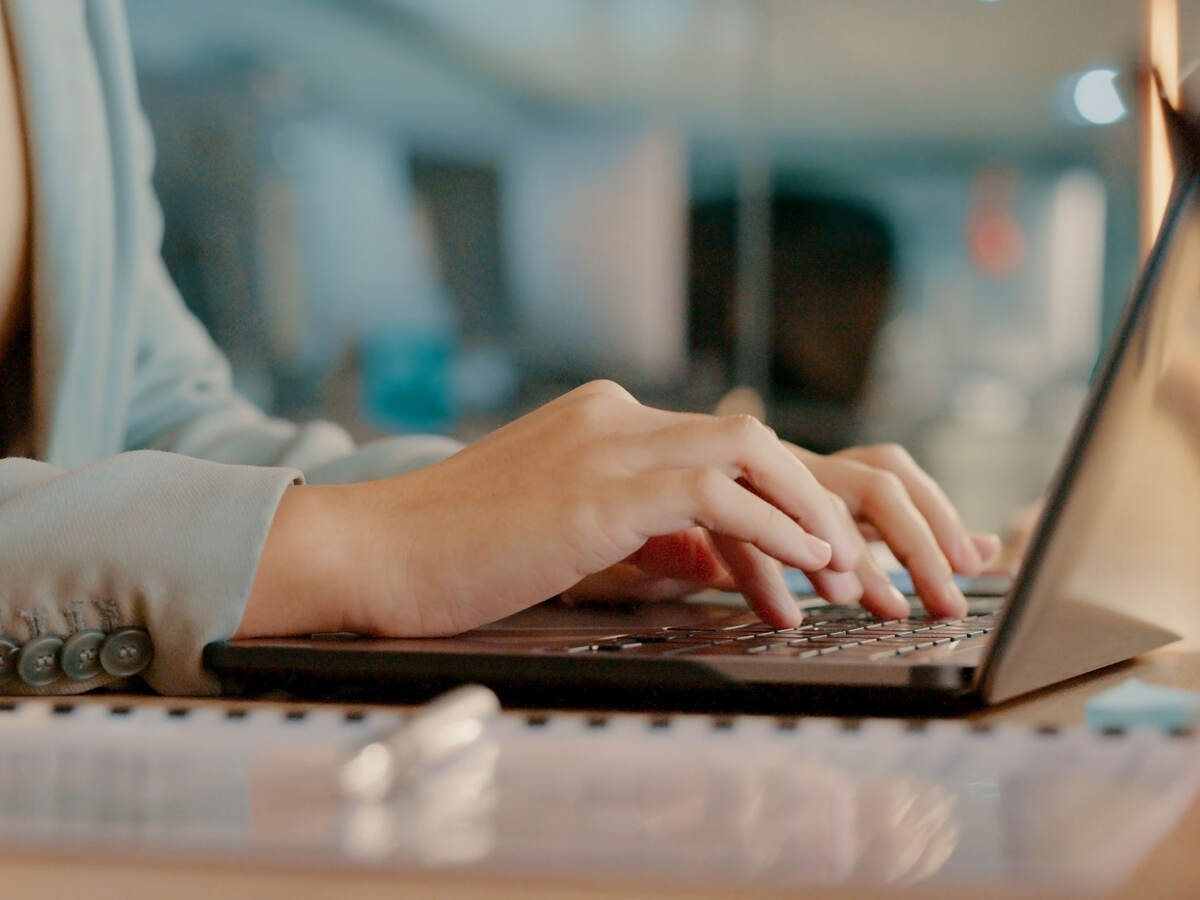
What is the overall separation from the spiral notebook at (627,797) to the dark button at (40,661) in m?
0.06

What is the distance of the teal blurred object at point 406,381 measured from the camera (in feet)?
10.8

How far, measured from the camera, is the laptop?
14.1 inches

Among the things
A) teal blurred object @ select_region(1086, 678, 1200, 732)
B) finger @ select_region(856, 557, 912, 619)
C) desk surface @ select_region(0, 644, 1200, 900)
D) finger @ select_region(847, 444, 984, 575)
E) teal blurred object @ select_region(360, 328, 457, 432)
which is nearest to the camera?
desk surface @ select_region(0, 644, 1200, 900)

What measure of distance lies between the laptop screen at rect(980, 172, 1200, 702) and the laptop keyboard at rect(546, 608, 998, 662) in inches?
1.3

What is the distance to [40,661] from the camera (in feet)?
1.42

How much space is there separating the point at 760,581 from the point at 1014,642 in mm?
181

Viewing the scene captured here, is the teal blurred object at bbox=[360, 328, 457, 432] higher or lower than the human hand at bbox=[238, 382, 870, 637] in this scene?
lower

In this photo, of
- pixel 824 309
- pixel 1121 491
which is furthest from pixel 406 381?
pixel 1121 491

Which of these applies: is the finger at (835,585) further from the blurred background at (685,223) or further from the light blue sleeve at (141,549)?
the blurred background at (685,223)

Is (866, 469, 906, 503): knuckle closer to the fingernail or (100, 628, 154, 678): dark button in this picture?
the fingernail

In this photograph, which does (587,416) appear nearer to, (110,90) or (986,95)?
(110,90)

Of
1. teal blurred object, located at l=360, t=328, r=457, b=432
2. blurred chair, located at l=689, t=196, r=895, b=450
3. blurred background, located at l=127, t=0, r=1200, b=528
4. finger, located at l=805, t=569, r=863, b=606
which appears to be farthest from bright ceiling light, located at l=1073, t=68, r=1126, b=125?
finger, located at l=805, t=569, r=863, b=606

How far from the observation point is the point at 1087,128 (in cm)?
329

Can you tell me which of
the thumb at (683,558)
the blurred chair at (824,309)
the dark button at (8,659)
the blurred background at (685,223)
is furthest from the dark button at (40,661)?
the blurred chair at (824,309)
